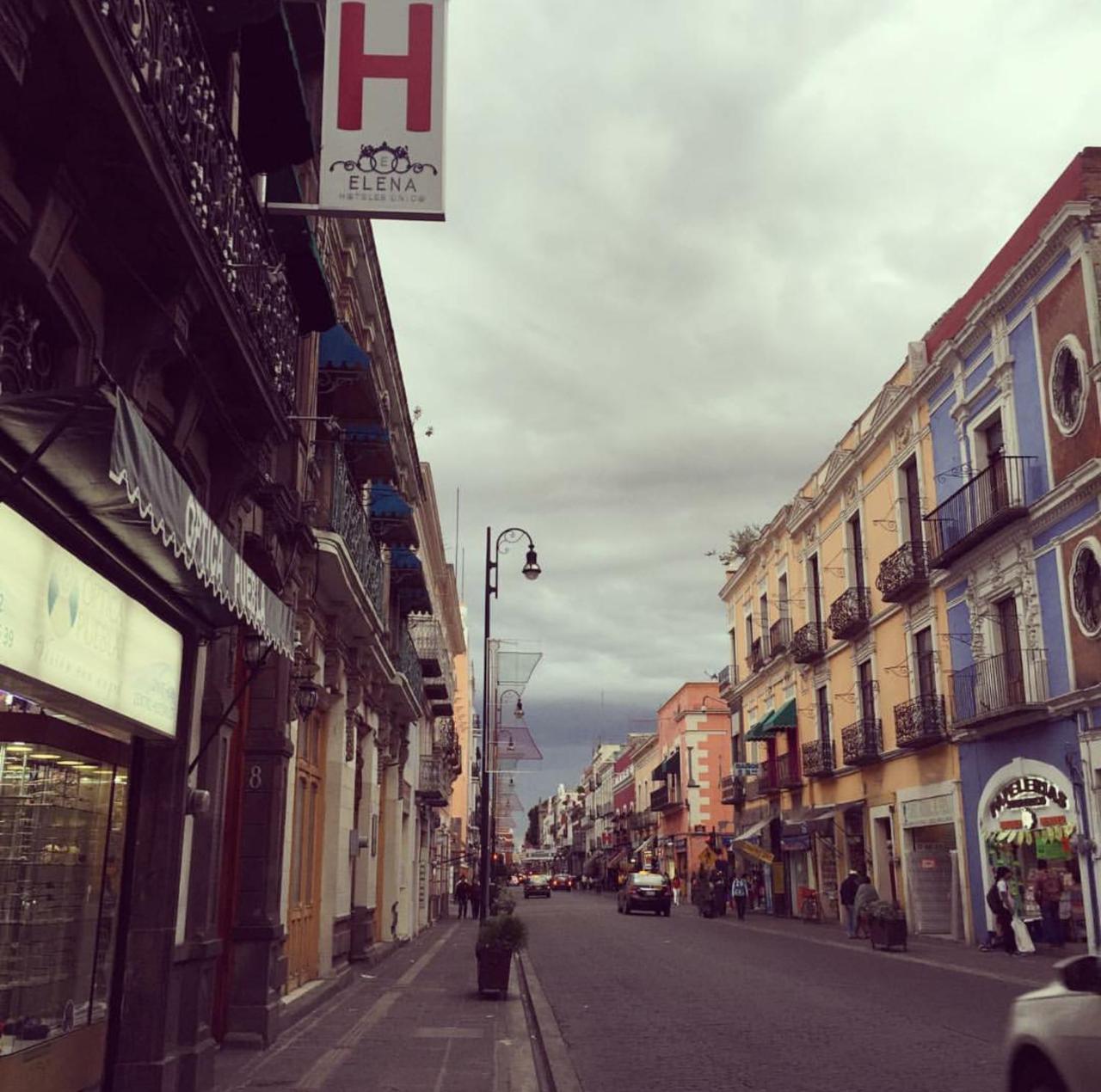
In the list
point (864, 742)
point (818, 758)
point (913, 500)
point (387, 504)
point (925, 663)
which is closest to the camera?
point (387, 504)

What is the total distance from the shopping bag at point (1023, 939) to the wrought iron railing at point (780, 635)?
16738 mm

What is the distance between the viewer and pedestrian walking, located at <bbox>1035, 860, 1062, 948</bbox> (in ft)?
69.5

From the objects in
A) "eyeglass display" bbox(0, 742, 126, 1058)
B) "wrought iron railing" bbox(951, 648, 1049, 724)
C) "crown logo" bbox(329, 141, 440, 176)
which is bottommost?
"eyeglass display" bbox(0, 742, 126, 1058)

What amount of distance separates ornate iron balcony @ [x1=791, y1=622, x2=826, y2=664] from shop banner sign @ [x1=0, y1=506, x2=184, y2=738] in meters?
28.8

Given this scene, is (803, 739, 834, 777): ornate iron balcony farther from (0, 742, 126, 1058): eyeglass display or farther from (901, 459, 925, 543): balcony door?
(0, 742, 126, 1058): eyeglass display

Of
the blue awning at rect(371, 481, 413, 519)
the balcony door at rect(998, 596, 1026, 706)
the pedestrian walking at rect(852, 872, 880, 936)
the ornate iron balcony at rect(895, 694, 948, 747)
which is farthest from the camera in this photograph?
the ornate iron balcony at rect(895, 694, 948, 747)

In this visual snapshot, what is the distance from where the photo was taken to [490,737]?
24.5 metres

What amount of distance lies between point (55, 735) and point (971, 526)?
21.1m

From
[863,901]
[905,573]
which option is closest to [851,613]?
[905,573]

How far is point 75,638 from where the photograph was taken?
595 centimetres

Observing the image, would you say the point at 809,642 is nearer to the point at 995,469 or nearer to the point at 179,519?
the point at 995,469

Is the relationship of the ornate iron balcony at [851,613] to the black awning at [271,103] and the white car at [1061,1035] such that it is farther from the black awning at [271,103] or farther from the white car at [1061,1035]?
the white car at [1061,1035]

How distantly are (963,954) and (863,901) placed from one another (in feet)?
14.4

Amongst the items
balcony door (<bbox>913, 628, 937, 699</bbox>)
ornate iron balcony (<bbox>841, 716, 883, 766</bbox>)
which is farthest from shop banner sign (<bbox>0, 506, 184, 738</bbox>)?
ornate iron balcony (<bbox>841, 716, 883, 766</bbox>)
